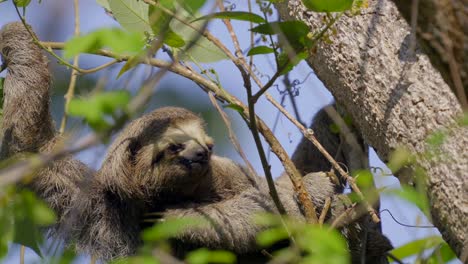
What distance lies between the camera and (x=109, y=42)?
3.01 meters

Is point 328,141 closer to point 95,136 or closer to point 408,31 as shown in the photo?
point 408,31

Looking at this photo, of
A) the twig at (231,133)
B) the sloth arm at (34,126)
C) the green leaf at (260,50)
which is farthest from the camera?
the sloth arm at (34,126)

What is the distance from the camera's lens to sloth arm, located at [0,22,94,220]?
24.5 ft

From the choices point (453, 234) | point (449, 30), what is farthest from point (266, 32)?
point (453, 234)

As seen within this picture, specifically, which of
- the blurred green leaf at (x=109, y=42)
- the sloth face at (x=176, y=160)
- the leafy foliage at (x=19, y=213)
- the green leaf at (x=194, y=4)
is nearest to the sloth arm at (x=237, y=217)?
the sloth face at (x=176, y=160)

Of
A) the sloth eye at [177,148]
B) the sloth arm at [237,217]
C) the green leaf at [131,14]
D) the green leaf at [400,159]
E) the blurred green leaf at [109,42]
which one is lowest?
the sloth arm at [237,217]

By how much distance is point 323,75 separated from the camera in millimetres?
6613

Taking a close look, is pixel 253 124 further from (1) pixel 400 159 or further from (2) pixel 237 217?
(2) pixel 237 217

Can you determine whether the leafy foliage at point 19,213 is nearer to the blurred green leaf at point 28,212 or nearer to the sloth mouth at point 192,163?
the blurred green leaf at point 28,212

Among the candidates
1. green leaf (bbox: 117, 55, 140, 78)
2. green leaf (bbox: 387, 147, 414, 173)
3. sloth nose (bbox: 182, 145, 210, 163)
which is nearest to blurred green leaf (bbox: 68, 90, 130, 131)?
green leaf (bbox: 117, 55, 140, 78)

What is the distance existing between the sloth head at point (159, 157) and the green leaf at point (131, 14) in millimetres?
1401

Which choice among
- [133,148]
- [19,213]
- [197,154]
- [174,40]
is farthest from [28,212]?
[133,148]

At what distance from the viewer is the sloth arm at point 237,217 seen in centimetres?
698

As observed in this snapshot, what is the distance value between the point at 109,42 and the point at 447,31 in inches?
62.3
